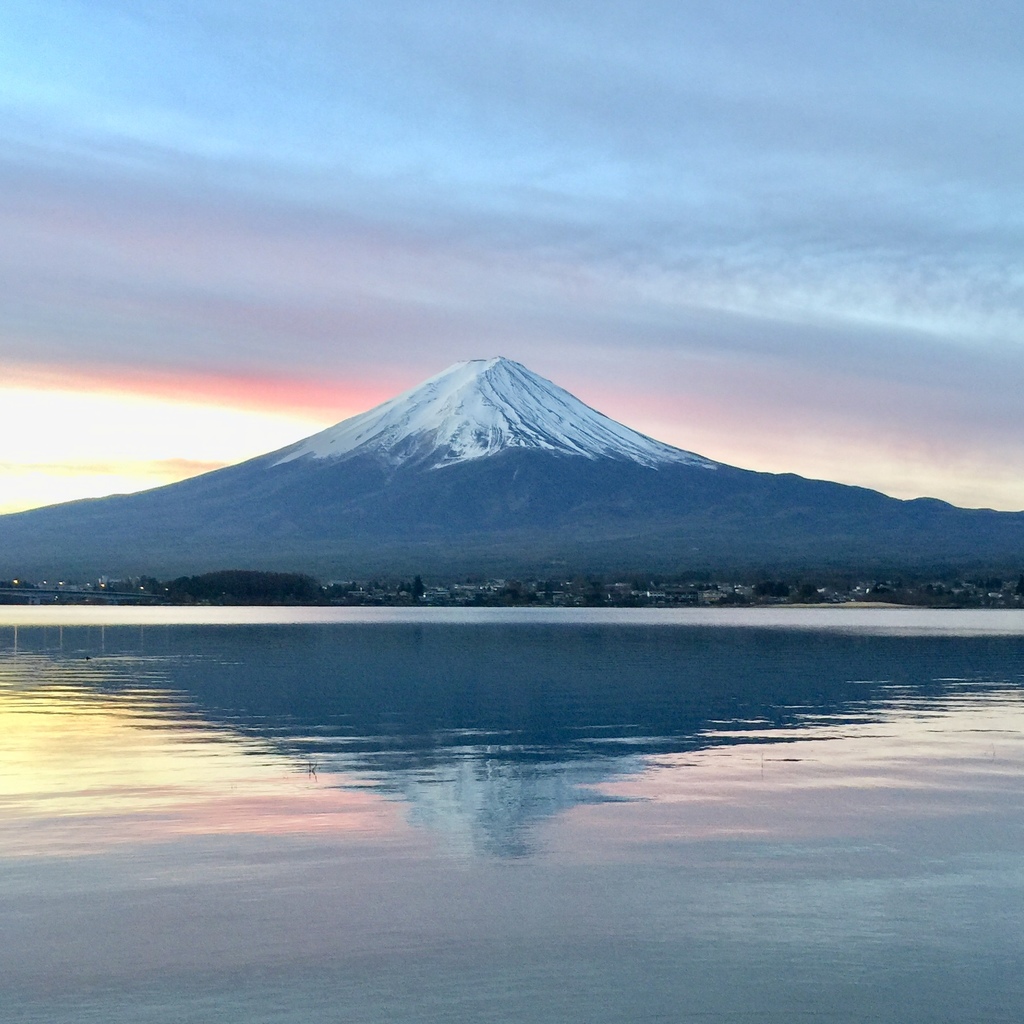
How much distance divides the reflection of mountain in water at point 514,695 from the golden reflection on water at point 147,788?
109 cm

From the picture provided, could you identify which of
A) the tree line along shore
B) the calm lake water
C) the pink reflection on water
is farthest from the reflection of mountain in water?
the tree line along shore

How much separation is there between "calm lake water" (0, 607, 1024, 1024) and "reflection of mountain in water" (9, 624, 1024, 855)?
0.66 ft

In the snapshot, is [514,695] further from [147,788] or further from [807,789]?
[147,788]

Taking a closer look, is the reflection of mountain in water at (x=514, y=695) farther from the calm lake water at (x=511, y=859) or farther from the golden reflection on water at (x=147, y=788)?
the golden reflection on water at (x=147, y=788)

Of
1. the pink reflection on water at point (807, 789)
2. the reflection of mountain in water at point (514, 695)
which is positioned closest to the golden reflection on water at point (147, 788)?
the reflection of mountain in water at point (514, 695)

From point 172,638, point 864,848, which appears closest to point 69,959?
point 864,848

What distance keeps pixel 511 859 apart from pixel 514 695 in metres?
25.3

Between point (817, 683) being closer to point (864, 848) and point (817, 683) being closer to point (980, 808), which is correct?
point (980, 808)

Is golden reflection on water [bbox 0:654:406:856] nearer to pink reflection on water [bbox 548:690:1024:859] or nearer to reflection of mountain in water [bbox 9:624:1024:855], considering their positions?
reflection of mountain in water [bbox 9:624:1024:855]

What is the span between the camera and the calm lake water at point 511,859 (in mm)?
13688

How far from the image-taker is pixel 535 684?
1916 inches

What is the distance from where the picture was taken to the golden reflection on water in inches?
826

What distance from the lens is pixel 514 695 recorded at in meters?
44.4

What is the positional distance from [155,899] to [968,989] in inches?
369
